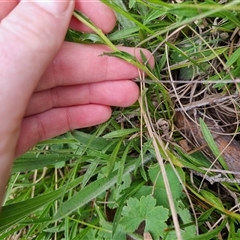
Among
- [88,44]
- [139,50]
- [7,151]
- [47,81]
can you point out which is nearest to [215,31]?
[139,50]

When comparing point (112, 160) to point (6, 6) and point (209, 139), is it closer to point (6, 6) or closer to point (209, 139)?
point (209, 139)

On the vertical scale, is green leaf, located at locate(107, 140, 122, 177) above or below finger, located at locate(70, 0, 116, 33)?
below

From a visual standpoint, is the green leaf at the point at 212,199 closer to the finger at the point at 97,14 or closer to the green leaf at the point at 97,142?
the green leaf at the point at 97,142

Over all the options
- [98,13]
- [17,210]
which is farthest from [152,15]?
[17,210]

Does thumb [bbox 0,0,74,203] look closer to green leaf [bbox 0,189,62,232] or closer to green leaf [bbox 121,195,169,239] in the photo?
green leaf [bbox 0,189,62,232]

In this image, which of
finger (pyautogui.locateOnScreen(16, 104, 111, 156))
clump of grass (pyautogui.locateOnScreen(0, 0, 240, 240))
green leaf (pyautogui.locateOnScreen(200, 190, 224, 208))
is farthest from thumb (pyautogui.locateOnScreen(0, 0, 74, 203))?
green leaf (pyautogui.locateOnScreen(200, 190, 224, 208))

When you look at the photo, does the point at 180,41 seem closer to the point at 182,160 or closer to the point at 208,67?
the point at 208,67

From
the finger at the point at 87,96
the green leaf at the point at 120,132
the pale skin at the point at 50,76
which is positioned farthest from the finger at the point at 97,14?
the green leaf at the point at 120,132
